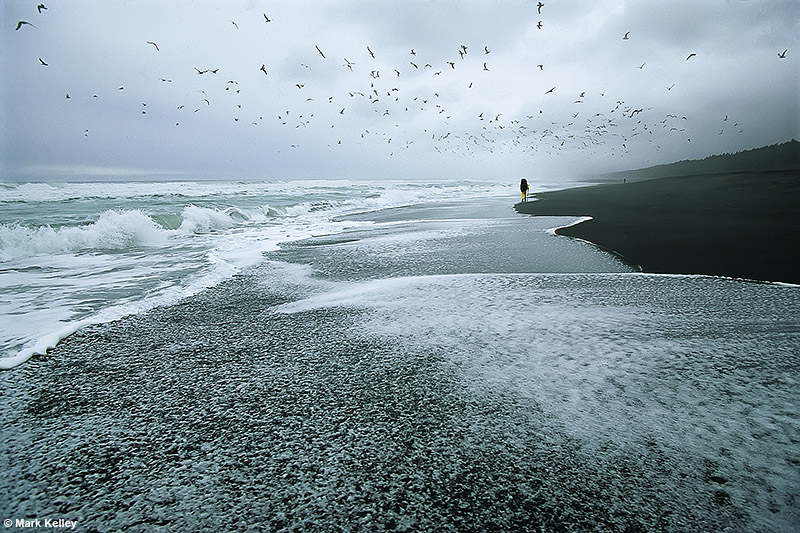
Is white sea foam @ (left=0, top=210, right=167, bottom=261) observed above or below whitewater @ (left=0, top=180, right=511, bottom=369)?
above

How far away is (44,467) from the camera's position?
206 cm

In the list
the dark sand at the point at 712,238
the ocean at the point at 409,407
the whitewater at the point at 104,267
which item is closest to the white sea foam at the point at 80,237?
the whitewater at the point at 104,267

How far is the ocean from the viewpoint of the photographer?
1.77 metres

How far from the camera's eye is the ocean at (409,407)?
69.7 inches

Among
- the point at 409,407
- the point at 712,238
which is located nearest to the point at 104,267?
the point at 409,407

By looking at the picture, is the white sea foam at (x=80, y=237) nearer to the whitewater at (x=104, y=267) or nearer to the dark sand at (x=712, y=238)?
the whitewater at (x=104, y=267)

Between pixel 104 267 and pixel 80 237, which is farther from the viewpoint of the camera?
pixel 80 237

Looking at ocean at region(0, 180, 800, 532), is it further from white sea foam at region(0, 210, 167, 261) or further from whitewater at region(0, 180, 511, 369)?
white sea foam at region(0, 210, 167, 261)

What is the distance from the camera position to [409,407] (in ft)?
8.38

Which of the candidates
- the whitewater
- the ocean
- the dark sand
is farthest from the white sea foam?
the dark sand

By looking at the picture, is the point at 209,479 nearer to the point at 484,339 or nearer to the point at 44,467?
the point at 44,467

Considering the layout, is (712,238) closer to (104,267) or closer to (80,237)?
(104,267)

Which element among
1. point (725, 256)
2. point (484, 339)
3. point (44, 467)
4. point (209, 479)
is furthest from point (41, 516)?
point (725, 256)

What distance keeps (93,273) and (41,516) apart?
6783 millimetres
